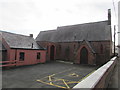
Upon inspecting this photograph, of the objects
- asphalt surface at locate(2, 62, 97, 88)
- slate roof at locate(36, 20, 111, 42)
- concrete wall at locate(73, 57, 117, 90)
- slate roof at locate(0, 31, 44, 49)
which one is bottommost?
asphalt surface at locate(2, 62, 97, 88)

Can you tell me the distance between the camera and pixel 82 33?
1106 inches

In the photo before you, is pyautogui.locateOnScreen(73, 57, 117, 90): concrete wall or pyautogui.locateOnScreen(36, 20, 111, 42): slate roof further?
pyautogui.locateOnScreen(36, 20, 111, 42): slate roof

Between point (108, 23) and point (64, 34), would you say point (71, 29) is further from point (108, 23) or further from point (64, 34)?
point (108, 23)

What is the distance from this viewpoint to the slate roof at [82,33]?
973 inches

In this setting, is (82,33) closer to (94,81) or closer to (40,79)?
(40,79)

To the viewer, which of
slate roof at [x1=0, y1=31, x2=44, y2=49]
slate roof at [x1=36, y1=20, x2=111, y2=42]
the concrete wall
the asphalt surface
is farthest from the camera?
slate roof at [x1=36, y1=20, x2=111, y2=42]

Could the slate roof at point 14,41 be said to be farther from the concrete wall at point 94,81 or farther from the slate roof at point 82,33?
the concrete wall at point 94,81

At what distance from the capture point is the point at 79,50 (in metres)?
23.5

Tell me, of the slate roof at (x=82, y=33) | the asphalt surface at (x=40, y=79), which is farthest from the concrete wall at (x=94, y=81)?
the slate roof at (x=82, y=33)

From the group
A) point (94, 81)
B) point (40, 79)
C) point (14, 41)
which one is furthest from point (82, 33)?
point (94, 81)

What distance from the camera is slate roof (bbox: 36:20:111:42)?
2473 centimetres

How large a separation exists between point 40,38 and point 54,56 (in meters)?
13.0

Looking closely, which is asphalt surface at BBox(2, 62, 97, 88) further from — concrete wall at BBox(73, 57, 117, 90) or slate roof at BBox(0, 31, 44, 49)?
slate roof at BBox(0, 31, 44, 49)

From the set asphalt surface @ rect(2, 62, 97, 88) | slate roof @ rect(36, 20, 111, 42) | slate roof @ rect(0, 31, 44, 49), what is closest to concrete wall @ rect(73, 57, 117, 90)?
asphalt surface @ rect(2, 62, 97, 88)
